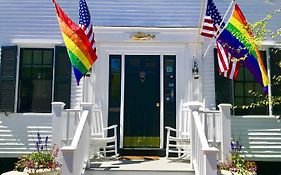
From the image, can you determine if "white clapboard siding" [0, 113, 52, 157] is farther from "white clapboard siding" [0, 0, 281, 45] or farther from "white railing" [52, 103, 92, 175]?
"white clapboard siding" [0, 0, 281, 45]

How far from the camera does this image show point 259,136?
7578mm

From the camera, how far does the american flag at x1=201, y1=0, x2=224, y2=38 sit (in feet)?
22.7

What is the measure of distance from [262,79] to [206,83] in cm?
233

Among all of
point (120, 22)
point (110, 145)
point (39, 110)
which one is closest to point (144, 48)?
point (120, 22)

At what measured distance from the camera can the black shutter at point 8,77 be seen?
298 inches

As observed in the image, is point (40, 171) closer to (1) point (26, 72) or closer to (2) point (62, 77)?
(2) point (62, 77)

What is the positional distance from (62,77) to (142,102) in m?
1.95

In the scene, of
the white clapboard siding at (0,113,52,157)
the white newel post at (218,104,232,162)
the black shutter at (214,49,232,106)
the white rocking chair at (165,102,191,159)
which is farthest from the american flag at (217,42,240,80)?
the white clapboard siding at (0,113,52,157)

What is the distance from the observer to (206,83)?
25.4ft

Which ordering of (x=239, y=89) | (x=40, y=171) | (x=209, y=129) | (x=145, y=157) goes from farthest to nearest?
(x=239, y=89) → (x=145, y=157) → (x=209, y=129) → (x=40, y=171)

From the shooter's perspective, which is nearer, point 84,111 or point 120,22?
point 84,111

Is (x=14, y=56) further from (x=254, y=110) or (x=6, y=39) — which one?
(x=254, y=110)

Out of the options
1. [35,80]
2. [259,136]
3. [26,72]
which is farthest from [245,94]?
[26,72]

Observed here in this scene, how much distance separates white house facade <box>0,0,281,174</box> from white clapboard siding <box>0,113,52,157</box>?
0.02 metres
